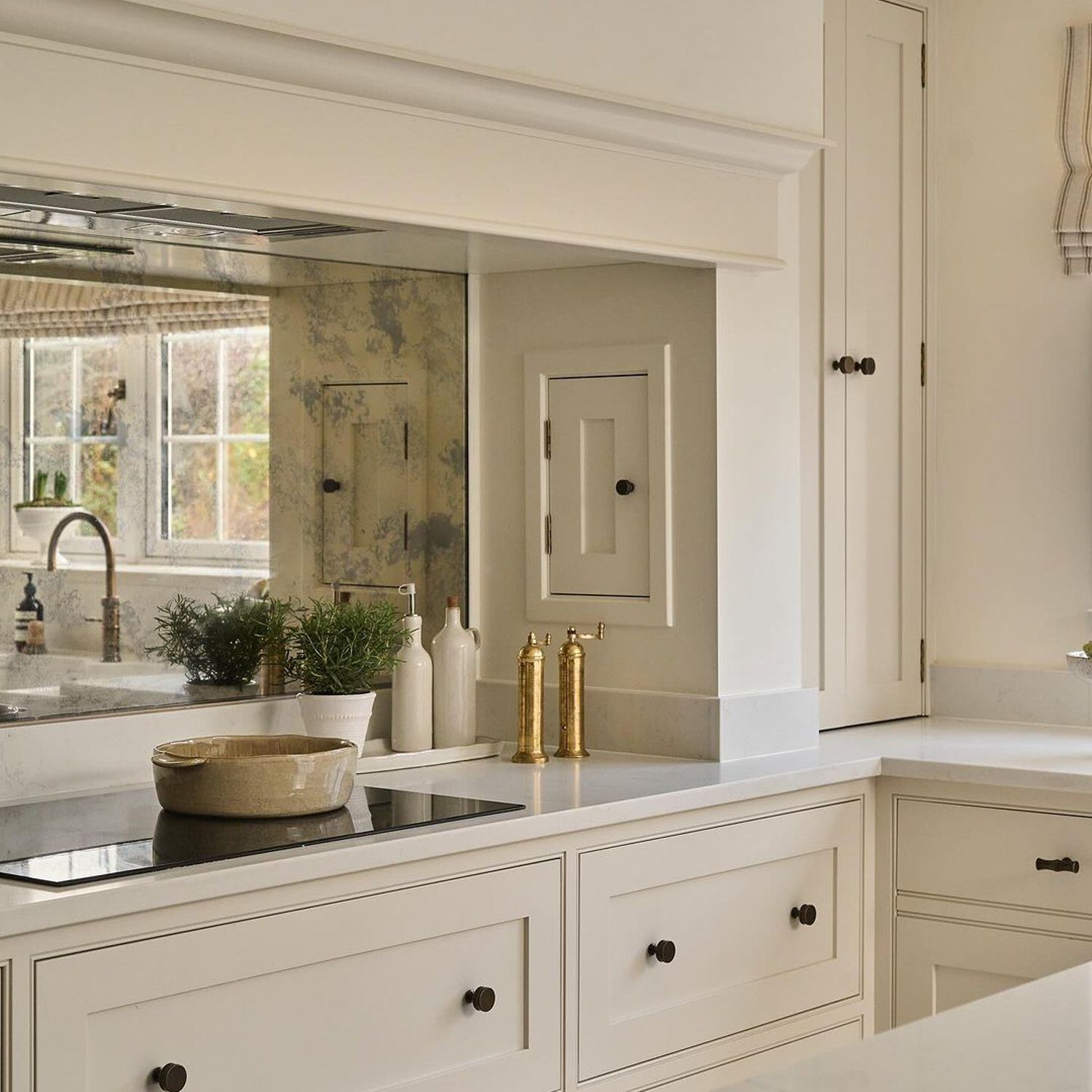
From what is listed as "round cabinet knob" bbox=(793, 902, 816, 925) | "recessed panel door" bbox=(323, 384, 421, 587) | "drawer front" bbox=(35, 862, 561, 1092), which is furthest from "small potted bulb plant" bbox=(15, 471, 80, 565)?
"round cabinet knob" bbox=(793, 902, 816, 925)

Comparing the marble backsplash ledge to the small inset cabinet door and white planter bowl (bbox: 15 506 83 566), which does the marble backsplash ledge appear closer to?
the small inset cabinet door

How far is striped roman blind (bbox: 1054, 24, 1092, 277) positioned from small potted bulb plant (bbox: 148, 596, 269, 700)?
1.96 metres

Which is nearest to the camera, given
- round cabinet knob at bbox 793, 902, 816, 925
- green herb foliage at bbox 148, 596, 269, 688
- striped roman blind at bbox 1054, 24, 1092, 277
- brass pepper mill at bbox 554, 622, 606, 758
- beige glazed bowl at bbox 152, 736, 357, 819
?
beige glazed bowl at bbox 152, 736, 357, 819

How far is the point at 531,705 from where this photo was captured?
288 centimetres

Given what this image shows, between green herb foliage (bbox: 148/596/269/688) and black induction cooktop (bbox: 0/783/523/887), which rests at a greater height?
green herb foliage (bbox: 148/596/269/688)

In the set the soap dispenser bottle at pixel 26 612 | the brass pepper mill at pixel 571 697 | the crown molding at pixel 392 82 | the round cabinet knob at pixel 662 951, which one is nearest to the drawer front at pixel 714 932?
the round cabinet knob at pixel 662 951

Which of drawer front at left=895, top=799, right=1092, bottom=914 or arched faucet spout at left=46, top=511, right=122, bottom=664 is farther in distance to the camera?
drawer front at left=895, top=799, right=1092, bottom=914

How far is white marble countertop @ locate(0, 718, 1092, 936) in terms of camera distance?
1.83m

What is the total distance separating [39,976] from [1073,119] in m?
2.84

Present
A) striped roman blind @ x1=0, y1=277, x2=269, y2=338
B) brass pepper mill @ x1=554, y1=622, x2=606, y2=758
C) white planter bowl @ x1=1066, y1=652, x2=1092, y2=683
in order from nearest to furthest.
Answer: striped roman blind @ x1=0, y1=277, x2=269, y2=338, brass pepper mill @ x1=554, y1=622, x2=606, y2=758, white planter bowl @ x1=1066, y1=652, x2=1092, y2=683

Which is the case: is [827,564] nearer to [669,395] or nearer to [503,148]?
[669,395]

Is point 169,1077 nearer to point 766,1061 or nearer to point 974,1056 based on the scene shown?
point 974,1056

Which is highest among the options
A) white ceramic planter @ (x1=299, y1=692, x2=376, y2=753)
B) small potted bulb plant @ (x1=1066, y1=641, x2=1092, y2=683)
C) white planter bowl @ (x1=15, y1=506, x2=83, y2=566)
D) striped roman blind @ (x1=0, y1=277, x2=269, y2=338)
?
striped roman blind @ (x1=0, y1=277, x2=269, y2=338)

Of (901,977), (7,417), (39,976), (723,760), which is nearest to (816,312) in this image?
(723,760)
